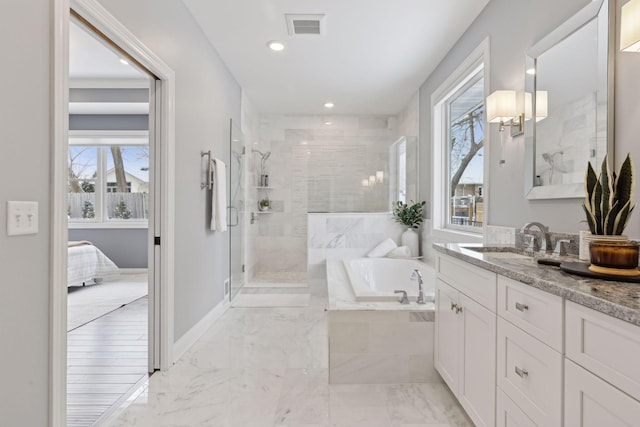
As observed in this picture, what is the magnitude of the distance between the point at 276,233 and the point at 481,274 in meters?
4.16

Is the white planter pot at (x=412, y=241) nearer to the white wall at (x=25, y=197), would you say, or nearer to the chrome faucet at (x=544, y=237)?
the chrome faucet at (x=544, y=237)

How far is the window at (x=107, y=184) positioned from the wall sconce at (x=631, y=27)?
580 cm

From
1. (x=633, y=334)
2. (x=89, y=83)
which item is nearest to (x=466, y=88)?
(x=633, y=334)

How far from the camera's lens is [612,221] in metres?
1.12

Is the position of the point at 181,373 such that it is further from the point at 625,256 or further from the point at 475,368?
the point at 625,256

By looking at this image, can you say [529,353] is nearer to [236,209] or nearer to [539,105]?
[539,105]

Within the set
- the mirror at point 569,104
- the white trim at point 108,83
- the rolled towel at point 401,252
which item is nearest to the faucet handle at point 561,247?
the mirror at point 569,104

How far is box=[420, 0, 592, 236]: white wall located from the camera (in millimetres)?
1752

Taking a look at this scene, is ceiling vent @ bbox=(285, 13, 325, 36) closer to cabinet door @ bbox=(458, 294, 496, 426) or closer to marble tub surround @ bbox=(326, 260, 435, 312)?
marble tub surround @ bbox=(326, 260, 435, 312)

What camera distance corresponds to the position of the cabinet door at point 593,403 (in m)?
0.79

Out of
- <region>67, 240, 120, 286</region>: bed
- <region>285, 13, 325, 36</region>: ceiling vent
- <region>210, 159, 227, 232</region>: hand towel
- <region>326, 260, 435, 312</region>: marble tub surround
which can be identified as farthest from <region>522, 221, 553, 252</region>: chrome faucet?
<region>67, 240, 120, 286</region>: bed

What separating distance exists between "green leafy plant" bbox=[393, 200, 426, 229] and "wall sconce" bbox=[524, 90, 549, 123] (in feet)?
6.98

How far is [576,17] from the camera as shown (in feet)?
5.31

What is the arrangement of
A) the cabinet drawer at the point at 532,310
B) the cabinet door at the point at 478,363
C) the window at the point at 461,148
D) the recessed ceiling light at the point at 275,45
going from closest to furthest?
the cabinet drawer at the point at 532,310
the cabinet door at the point at 478,363
the window at the point at 461,148
the recessed ceiling light at the point at 275,45
